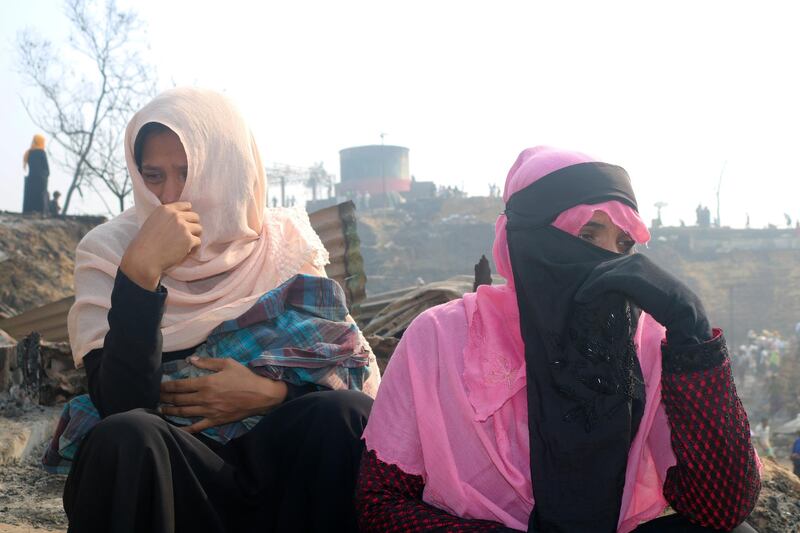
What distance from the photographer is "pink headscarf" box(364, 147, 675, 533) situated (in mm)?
1740

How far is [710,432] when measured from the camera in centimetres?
158

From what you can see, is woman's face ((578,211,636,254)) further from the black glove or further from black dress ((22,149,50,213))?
black dress ((22,149,50,213))

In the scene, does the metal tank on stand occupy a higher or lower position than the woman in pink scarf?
higher

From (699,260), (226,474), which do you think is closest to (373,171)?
(699,260)

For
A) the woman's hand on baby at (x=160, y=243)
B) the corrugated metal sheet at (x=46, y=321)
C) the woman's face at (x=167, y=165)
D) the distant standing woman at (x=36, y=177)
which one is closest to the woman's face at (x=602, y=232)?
the woman's hand on baby at (x=160, y=243)

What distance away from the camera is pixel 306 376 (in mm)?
2064

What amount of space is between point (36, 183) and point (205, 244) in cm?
1408

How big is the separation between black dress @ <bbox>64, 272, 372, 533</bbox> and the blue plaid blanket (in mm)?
83

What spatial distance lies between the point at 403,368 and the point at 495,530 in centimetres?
44

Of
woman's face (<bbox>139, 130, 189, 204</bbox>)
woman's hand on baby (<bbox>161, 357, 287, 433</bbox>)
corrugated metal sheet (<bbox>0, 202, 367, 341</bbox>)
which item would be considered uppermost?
woman's face (<bbox>139, 130, 189, 204</bbox>)

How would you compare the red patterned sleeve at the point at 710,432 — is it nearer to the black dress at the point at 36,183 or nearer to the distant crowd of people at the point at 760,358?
the black dress at the point at 36,183

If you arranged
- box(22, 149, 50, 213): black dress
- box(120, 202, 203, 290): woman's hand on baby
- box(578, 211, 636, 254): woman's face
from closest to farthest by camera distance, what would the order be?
box(578, 211, 636, 254): woman's face, box(120, 202, 203, 290): woman's hand on baby, box(22, 149, 50, 213): black dress

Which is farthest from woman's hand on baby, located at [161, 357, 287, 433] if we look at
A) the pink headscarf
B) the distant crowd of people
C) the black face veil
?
the distant crowd of people

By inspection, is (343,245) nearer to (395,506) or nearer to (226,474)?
(226,474)
